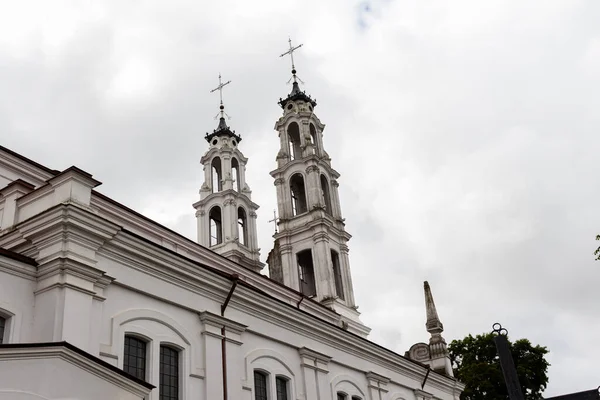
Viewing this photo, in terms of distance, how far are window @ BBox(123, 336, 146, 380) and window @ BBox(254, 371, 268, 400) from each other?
4547mm

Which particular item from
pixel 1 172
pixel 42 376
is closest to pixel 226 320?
pixel 42 376

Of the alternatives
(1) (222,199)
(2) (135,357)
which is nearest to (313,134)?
(1) (222,199)

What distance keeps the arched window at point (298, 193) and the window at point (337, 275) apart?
14.6 feet

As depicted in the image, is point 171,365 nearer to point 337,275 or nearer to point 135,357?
point 135,357

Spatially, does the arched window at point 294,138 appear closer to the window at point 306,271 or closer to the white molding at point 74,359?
the window at point 306,271

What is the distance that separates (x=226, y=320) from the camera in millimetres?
18797

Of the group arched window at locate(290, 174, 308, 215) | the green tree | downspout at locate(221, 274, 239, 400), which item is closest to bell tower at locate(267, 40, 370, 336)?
arched window at locate(290, 174, 308, 215)

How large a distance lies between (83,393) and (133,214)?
1294cm

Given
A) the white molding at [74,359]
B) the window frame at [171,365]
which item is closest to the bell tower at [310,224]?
the window frame at [171,365]

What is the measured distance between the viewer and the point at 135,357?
52.1 ft

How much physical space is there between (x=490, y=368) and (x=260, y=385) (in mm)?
30330

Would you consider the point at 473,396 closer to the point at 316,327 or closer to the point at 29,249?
the point at 316,327

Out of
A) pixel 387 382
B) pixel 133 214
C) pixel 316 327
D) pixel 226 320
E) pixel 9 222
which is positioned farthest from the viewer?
pixel 387 382

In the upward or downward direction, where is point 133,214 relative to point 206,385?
upward
